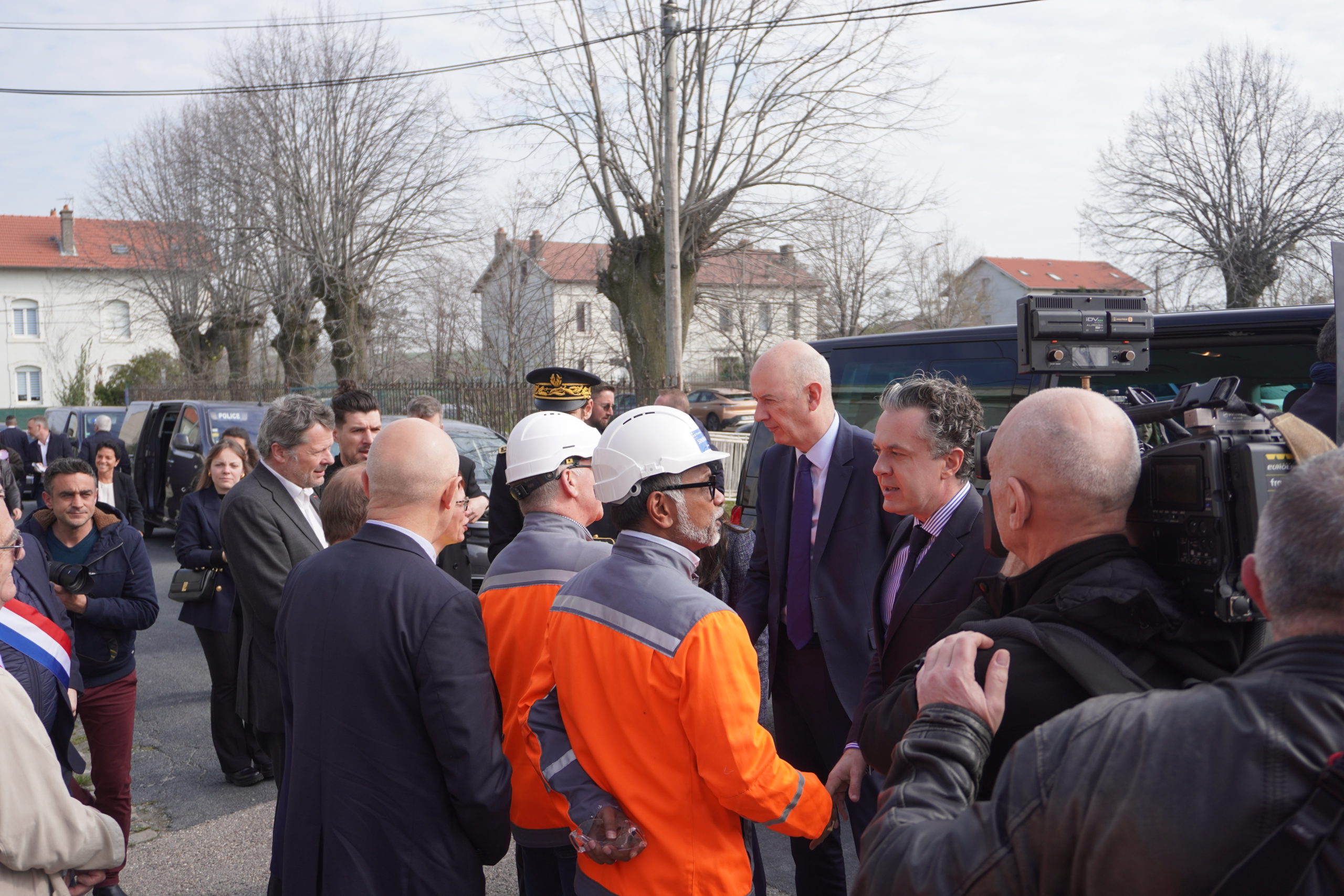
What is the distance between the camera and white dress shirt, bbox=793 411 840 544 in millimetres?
3498

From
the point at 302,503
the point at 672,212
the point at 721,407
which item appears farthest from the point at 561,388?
the point at 721,407

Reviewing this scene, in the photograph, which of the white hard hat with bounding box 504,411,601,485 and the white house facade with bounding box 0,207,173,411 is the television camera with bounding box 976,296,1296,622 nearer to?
the white hard hat with bounding box 504,411,601,485

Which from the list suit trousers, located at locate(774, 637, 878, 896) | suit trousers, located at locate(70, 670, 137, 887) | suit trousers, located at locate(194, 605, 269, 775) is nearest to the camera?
suit trousers, located at locate(774, 637, 878, 896)

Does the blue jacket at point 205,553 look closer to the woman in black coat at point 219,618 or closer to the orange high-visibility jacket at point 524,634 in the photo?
the woman in black coat at point 219,618

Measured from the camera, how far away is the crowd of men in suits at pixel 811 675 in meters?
1.14

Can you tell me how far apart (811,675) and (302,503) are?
245cm

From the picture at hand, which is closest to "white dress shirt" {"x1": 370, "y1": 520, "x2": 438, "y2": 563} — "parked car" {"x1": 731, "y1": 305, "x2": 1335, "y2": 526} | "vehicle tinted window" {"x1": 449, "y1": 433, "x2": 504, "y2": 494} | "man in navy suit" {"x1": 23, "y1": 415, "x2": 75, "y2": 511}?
"parked car" {"x1": 731, "y1": 305, "x2": 1335, "y2": 526}

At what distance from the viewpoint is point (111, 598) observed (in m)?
4.33

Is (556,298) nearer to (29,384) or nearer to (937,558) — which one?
(937,558)

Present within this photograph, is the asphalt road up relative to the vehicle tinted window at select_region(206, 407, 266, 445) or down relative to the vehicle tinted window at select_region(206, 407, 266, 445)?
down

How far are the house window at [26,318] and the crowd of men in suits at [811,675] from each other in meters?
60.1

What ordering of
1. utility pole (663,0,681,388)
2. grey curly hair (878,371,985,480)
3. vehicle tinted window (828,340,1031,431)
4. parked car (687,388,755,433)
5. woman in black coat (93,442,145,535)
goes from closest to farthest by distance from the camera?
grey curly hair (878,371,985,480) → vehicle tinted window (828,340,1031,431) → woman in black coat (93,442,145,535) → utility pole (663,0,681,388) → parked car (687,388,755,433)

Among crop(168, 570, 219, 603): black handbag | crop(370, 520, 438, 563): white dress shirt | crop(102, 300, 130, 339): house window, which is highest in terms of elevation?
crop(102, 300, 130, 339): house window

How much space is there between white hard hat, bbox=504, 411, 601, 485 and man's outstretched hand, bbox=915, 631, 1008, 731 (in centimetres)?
149
